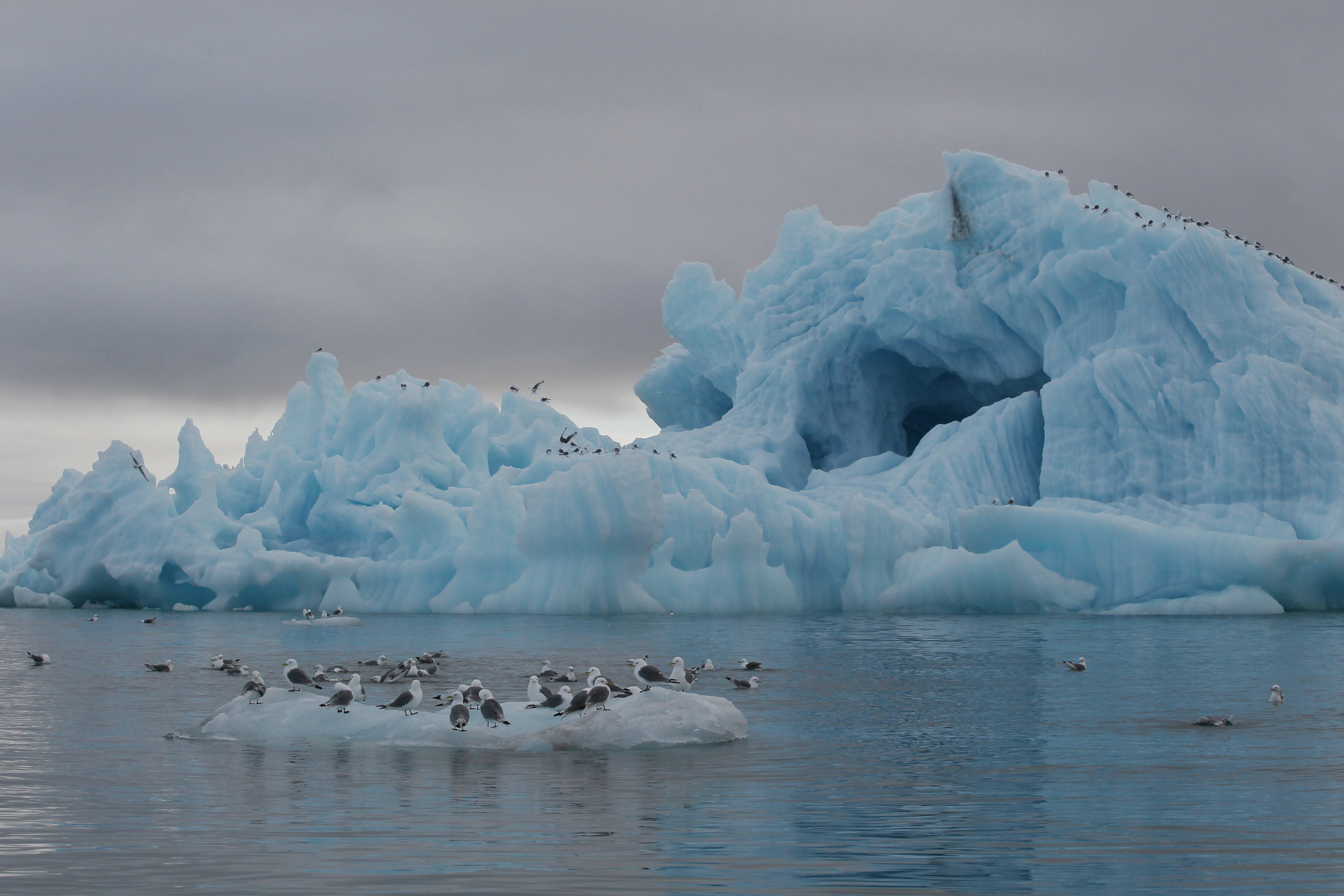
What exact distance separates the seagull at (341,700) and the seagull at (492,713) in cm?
167

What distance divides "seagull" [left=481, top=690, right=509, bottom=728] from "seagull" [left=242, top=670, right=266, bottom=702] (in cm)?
305

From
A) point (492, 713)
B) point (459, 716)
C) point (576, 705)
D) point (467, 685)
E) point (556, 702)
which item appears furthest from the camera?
point (467, 685)

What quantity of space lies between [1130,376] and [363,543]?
82.3 feet

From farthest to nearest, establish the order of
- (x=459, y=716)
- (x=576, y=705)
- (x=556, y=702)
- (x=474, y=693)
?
(x=474, y=693), (x=556, y=702), (x=576, y=705), (x=459, y=716)

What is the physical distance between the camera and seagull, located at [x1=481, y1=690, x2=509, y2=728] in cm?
1479

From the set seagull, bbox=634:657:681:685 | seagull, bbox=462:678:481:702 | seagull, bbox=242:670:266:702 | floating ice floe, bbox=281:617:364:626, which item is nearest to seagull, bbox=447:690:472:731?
seagull, bbox=462:678:481:702

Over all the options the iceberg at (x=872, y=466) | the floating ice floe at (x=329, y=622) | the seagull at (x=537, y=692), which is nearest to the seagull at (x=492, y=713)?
the seagull at (x=537, y=692)

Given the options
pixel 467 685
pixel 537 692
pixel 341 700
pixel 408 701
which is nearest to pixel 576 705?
pixel 537 692

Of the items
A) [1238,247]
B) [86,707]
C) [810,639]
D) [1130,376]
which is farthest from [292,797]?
[1238,247]

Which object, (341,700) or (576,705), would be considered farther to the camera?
(341,700)

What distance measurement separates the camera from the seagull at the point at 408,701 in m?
15.9

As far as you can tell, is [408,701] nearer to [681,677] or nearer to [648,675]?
[648,675]

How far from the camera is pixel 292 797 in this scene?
11.5 m

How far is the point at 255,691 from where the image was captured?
54.2 feet
